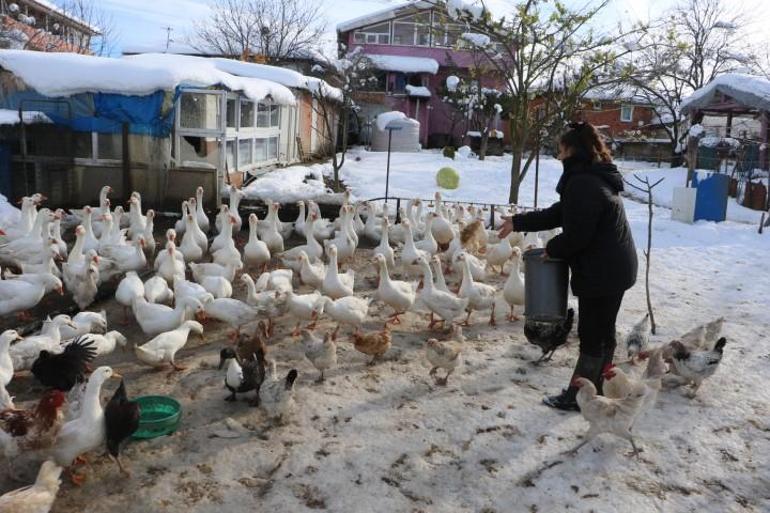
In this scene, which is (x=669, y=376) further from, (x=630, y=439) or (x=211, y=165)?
(x=211, y=165)

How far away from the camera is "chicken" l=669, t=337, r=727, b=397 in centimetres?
500

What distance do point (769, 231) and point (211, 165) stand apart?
37.9 feet

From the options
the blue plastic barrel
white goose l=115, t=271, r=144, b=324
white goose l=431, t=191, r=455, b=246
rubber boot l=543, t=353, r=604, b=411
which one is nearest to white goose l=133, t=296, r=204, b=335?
white goose l=115, t=271, r=144, b=324

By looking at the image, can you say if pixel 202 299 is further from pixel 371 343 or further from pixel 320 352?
pixel 371 343

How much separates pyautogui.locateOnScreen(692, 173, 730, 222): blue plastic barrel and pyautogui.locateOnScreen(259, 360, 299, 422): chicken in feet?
40.3

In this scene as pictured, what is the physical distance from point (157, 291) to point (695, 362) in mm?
5029

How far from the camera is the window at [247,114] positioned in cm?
1552

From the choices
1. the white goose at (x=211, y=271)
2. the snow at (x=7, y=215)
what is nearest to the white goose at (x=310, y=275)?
the white goose at (x=211, y=271)

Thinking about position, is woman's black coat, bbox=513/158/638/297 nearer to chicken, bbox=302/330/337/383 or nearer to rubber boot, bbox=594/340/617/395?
rubber boot, bbox=594/340/617/395

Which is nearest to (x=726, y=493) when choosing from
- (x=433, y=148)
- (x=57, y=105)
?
(x=57, y=105)

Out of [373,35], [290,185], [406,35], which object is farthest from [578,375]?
[406,35]

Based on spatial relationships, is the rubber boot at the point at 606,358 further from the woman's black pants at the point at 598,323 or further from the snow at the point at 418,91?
the snow at the point at 418,91

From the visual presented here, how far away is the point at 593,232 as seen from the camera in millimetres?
4109

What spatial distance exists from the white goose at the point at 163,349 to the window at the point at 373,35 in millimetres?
34863
